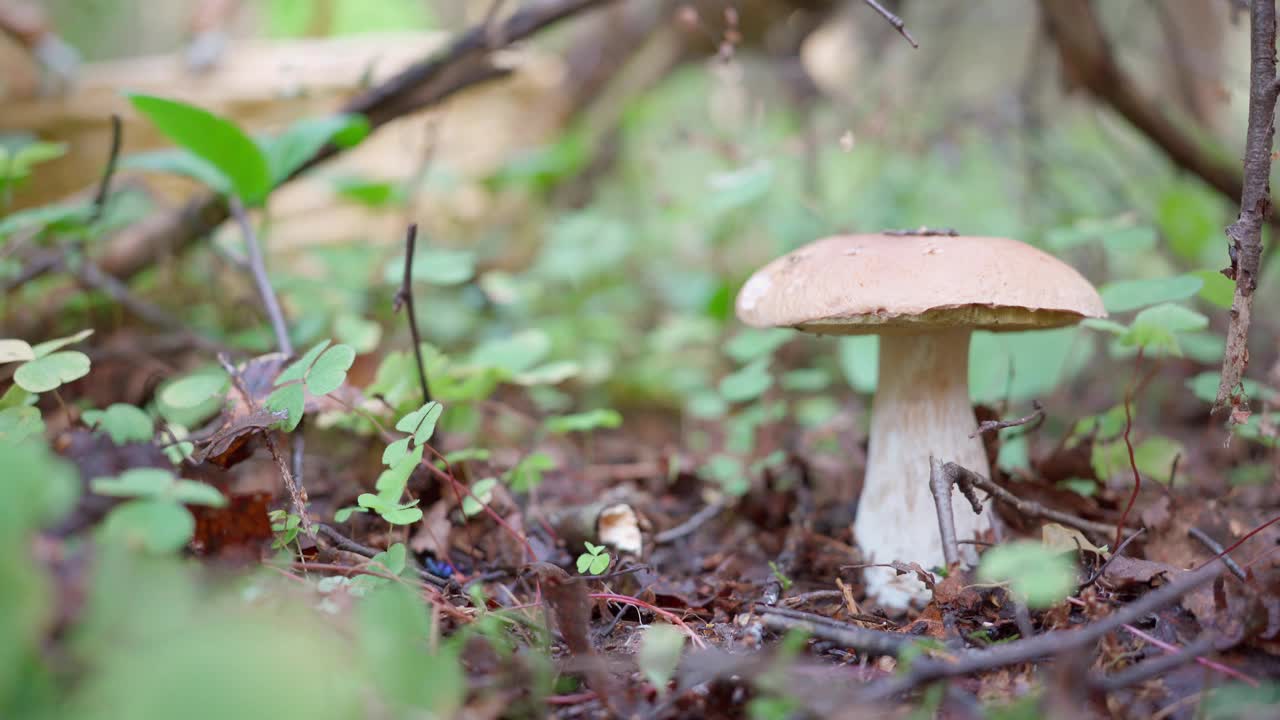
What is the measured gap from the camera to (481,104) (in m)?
5.64

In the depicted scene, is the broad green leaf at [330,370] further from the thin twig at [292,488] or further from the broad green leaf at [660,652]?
the broad green leaf at [660,652]

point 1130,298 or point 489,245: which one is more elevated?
point 1130,298

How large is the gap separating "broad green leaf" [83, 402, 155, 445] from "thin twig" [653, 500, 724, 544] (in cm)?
132

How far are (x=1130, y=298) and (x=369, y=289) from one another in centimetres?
341

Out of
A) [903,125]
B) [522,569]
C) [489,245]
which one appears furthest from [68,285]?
[903,125]

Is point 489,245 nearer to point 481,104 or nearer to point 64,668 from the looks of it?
point 481,104

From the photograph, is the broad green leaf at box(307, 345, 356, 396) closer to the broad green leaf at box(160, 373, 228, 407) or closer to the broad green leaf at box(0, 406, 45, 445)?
the broad green leaf at box(160, 373, 228, 407)

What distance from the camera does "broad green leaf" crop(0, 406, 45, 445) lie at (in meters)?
1.56

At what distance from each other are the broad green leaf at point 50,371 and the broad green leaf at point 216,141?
90cm

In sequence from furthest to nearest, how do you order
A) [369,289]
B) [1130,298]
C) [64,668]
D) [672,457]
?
[369,289]
[672,457]
[1130,298]
[64,668]

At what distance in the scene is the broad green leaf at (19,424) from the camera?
1.56 m

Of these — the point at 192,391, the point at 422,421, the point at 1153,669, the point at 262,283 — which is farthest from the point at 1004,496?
the point at 262,283

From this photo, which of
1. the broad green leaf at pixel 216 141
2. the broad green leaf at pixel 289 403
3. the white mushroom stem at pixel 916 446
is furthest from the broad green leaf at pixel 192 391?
the white mushroom stem at pixel 916 446

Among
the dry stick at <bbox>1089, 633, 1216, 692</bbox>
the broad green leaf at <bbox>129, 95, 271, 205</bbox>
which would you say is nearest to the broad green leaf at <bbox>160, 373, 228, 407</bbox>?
the broad green leaf at <bbox>129, 95, 271, 205</bbox>
